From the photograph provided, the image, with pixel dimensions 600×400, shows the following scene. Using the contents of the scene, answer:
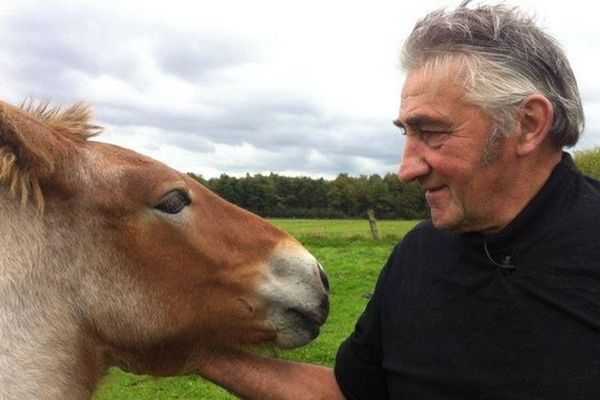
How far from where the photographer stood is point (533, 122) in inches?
105

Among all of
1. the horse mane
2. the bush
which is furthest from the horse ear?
the bush

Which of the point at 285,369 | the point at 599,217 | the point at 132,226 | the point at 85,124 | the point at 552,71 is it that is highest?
the point at 552,71

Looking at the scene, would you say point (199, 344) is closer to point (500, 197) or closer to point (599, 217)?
point (500, 197)

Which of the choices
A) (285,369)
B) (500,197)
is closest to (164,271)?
(285,369)

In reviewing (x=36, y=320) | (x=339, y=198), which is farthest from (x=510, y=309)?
(x=339, y=198)

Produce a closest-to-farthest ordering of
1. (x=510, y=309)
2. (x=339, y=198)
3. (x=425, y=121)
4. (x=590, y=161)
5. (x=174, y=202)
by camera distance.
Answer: (x=510, y=309) < (x=425, y=121) < (x=174, y=202) < (x=590, y=161) < (x=339, y=198)

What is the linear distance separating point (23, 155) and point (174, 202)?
681 millimetres

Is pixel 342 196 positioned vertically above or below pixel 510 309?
above

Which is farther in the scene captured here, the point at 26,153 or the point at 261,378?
the point at 261,378

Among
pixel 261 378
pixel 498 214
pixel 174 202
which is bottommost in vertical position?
pixel 261 378

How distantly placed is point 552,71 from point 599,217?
618 millimetres

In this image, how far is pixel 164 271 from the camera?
9.86 ft

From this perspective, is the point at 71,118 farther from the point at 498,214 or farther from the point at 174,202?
the point at 498,214

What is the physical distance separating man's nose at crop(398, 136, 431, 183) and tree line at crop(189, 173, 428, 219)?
24.1m
